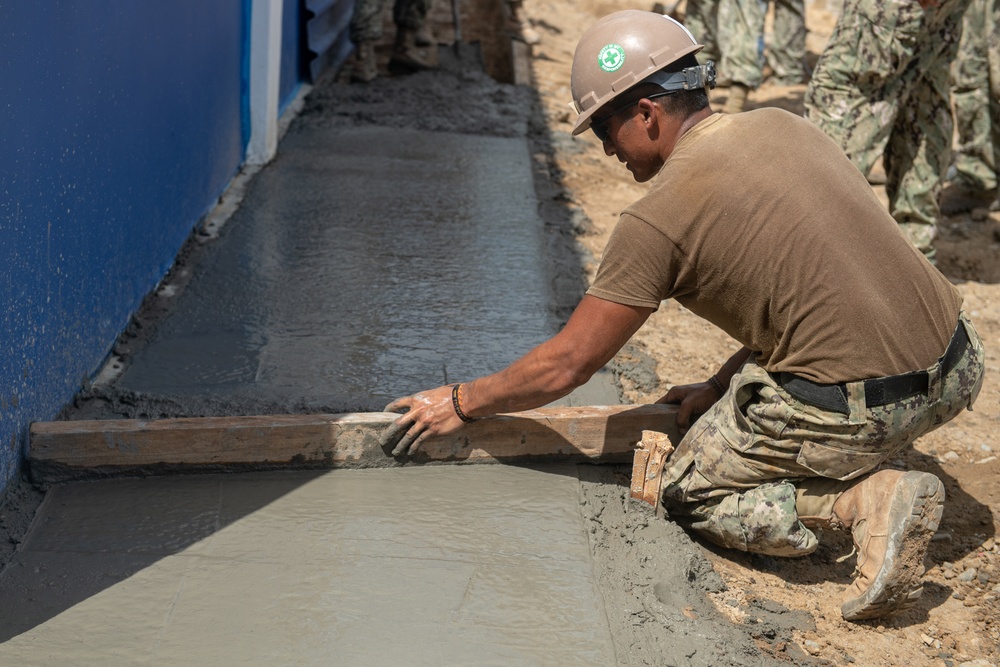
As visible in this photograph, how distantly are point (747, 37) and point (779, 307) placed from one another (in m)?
6.28

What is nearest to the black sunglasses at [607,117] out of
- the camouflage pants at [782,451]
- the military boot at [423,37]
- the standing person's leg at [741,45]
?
the camouflage pants at [782,451]

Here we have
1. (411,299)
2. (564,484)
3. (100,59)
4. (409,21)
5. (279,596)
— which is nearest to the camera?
(279,596)

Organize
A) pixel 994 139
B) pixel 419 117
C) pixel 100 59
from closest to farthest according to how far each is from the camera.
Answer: pixel 100 59 → pixel 994 139 → pixel 419 117

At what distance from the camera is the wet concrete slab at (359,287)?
3432mm

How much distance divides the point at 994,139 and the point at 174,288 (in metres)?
5.18

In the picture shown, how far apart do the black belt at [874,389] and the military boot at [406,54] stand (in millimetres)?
6766

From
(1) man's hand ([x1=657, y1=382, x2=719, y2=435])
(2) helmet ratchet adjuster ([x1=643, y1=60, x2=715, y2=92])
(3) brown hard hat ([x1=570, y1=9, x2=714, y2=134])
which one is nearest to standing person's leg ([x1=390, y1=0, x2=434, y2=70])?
Answer: (1) man's hand ([x1=657, y1=382, x2=719, y2=435])

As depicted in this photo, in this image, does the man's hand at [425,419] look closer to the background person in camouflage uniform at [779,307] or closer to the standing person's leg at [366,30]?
the background person in camouflage uniform at [779,307]

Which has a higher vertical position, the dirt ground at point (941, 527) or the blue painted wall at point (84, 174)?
the blue painted wall at point (84, 174)

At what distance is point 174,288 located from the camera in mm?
4074

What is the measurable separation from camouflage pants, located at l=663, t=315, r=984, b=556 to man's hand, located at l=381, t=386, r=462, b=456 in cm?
64

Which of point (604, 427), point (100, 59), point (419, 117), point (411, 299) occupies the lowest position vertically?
point (419, 117)

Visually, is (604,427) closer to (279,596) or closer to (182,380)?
(279,596)

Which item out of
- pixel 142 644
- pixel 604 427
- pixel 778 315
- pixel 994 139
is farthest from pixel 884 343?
pixel 994 139
